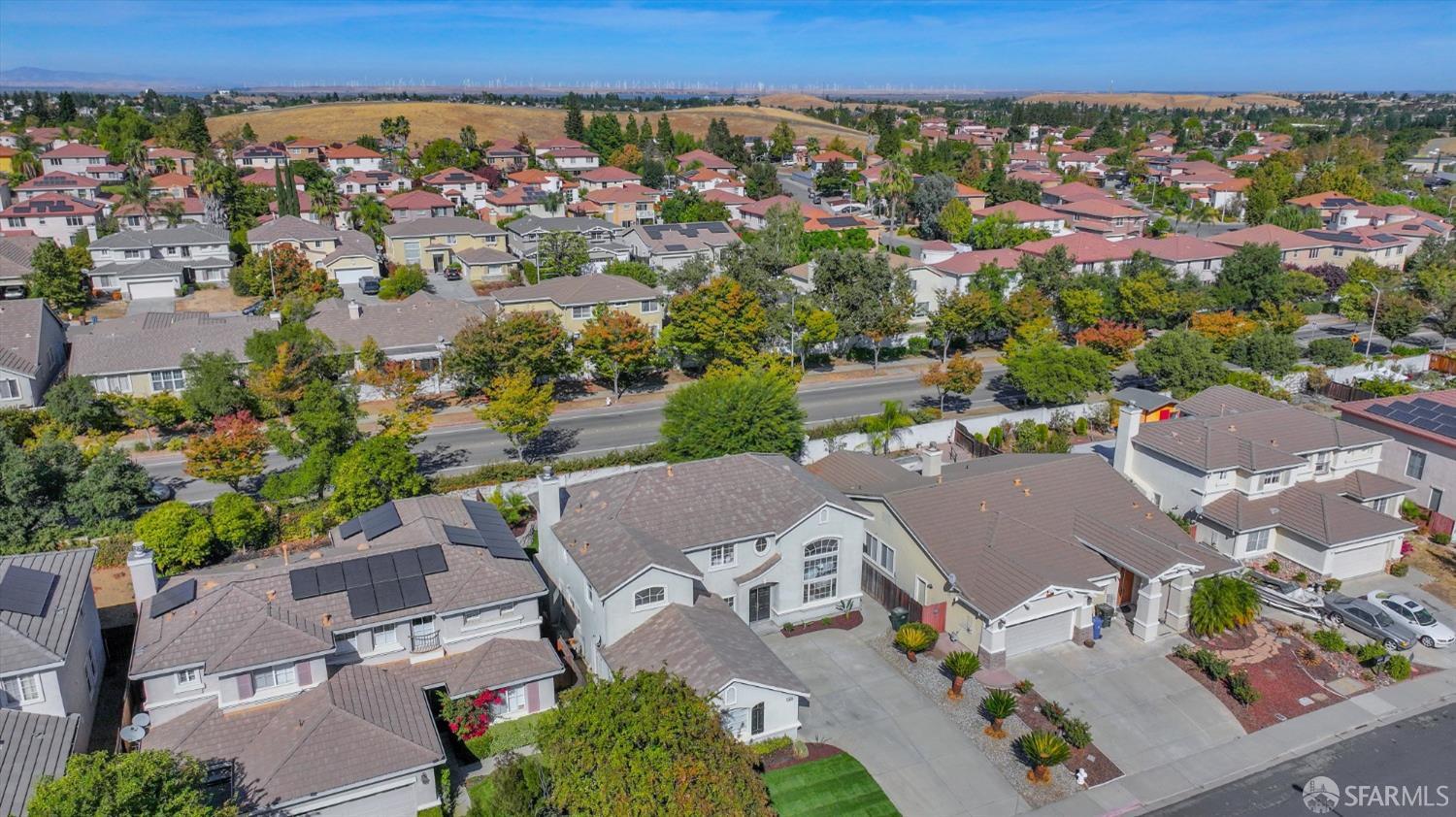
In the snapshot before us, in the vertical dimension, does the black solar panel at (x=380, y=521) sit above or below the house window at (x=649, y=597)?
above

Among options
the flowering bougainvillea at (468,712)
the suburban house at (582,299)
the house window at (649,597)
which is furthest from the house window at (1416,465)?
the suburban house at (582,299)

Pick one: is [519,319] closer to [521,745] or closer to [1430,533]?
[521,745]

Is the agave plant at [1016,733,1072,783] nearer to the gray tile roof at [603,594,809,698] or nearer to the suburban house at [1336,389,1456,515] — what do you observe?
the gray tile roof at [603,594,809,698]

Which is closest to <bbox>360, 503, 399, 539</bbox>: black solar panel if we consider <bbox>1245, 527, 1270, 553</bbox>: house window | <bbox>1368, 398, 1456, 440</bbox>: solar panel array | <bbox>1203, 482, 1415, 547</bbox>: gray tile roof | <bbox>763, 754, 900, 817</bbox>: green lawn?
<bbox>763, 754, 900, 817</bbox>: green lawn

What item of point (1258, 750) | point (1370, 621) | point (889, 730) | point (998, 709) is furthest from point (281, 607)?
point (1370, 621)

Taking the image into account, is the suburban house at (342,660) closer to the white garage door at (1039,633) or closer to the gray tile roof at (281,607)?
the gray tile roof at (281,607)

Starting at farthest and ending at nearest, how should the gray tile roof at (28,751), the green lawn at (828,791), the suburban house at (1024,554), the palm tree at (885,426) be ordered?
1. the palm tree at (885,426)
2. the suburban house at (1024,554)
3. the green lawn at (828,791)
4. the gray tile roof at (28,751)

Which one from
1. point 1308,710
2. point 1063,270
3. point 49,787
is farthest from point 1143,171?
point 49,787

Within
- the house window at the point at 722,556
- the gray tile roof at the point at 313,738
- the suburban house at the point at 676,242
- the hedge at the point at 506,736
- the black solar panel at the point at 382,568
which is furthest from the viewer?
the suburban house at the point at 676,242

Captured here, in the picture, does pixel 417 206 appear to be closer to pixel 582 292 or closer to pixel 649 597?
pixel 582 292
